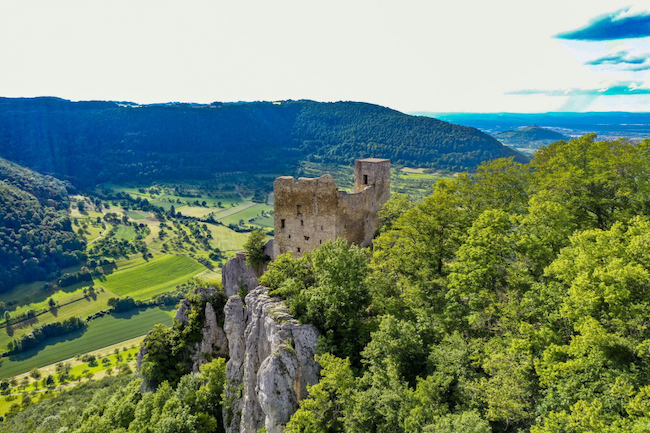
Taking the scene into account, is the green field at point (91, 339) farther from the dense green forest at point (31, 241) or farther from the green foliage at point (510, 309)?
the green foliage at point (510, 309)

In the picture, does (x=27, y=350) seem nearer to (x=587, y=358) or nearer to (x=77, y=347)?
(x=77, y=347)

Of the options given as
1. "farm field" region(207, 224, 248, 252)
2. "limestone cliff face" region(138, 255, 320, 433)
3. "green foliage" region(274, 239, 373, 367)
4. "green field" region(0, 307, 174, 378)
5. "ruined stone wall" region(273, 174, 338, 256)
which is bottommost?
"green field" region(0, 307, 174, 378)

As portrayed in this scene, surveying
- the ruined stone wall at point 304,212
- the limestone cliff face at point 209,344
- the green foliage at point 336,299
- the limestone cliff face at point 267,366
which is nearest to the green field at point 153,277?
the limestone cliff face at point 209,344

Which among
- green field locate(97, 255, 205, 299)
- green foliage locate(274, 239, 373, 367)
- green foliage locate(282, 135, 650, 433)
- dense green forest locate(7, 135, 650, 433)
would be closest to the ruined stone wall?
green foliage locate(282, 135, 650, 433)

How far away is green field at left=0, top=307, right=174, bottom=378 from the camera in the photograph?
10844 cm

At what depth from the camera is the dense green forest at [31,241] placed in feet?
508

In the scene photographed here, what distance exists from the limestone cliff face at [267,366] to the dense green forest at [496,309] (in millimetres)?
1279

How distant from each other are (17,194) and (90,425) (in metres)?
202

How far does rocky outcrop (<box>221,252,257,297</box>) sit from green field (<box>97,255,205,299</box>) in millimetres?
103349

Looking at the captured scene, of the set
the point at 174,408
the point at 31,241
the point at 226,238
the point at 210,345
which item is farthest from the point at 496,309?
the point at 31,241

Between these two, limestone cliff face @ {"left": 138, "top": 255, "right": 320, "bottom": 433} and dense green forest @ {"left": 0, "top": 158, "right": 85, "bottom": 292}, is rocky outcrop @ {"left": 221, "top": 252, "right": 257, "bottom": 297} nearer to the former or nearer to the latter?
limestone cliff face @ {"left": 138, "top": 255, "right": 320, "bottom": 433}

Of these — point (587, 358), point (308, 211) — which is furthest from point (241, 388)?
point (587, 358)

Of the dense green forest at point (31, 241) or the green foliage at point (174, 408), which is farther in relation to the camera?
the dense green forest at point (31, 241)

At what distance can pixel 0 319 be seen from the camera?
12825 centimetres
